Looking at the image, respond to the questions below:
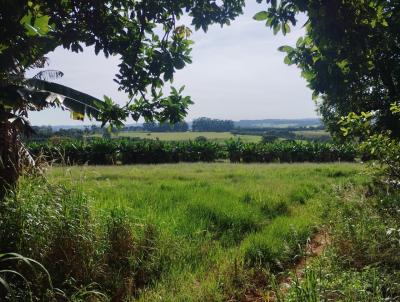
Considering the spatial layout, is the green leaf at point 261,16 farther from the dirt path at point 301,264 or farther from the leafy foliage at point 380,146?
the dirt path at point 301,264

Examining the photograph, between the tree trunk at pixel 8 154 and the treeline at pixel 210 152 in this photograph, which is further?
the treeline at pixel 210 152

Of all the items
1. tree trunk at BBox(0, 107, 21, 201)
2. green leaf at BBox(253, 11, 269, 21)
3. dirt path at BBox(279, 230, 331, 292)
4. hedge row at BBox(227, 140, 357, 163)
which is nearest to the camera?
green leaf at BBox(253, 11, 269, 21)

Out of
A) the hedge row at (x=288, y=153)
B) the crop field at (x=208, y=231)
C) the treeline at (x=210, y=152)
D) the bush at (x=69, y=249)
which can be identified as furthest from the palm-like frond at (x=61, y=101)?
the hedge row at (x=288, y=153)

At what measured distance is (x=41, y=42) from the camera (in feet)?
12.8

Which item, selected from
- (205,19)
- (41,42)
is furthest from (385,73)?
(41,42)

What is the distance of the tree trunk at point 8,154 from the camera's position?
228 inches

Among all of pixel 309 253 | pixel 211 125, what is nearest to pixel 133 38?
pixel 309 253

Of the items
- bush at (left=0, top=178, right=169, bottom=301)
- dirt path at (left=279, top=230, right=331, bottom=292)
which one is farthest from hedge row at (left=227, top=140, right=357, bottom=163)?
bush at (left=0, top=178, right=169, bottom=301)

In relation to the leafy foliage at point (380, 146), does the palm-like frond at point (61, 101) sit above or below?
above

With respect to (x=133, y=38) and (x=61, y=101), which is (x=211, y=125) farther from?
(x=133, y=38)

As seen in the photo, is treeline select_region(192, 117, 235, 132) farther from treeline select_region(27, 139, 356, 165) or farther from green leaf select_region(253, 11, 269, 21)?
green leaf select_region(253, 11, 269, 21)

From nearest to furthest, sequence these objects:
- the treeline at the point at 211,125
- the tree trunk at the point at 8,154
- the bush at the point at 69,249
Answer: the bush at the point at 69,249 < the tree trunk at the point at 8,154 < the treeline at the point at 211,125

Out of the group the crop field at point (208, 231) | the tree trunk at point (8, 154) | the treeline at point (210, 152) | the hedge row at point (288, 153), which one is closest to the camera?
the crop field at point (208, 231)

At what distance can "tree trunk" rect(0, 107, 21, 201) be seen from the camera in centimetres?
579
